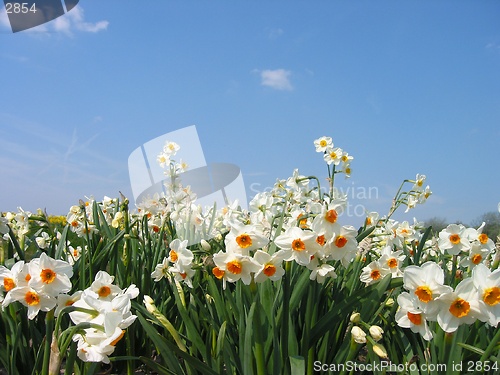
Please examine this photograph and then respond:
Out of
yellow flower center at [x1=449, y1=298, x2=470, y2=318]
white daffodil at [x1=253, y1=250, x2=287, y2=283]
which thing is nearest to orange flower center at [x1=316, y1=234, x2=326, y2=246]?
white daffodil at [x1=253, y1=250, x2=287, y2=283]

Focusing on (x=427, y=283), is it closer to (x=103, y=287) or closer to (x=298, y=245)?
(x=298, y=245)

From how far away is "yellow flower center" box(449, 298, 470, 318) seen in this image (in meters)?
1.68

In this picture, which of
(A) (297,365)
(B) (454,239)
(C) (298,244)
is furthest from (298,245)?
(B) (454,239)

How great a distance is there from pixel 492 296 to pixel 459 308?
0.41 ft

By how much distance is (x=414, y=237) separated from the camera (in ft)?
12.1

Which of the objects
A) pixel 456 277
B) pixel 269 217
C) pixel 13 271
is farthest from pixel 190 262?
pixel 456 277

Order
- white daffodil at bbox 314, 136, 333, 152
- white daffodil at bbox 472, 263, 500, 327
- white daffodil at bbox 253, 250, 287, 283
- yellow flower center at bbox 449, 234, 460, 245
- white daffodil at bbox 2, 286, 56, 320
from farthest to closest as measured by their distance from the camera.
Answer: white daffodil at bbox 314, 136, 333, 152
yellow flower center at bbox 449, 234, 460, 245
white daffodil at bbox 253, 250, 287, 283
white daffodil at bbox 2, 286, 56, 320
white daffodil at bbox 472, 263, 500, 327

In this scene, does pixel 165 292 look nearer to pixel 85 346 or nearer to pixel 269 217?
pixel 269 217

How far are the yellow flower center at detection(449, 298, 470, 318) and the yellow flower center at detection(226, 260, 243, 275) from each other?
2.71 ft

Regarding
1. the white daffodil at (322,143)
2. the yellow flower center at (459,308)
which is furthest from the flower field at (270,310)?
the white daffodil at (322,143)

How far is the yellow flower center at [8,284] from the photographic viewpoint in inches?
70.6

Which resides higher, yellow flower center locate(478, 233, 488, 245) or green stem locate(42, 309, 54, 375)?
yellow flower center locate(478, 233, 488, 245)

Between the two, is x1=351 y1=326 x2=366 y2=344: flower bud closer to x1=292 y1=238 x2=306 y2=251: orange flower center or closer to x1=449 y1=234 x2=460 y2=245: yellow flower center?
x1=292 y1=238 x2=306 y2=251: orange flower center

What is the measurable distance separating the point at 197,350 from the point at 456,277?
1562 millimetres
